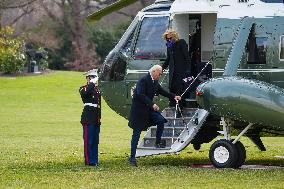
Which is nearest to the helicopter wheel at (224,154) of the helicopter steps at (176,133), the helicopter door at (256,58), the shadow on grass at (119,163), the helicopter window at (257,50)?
the helicopter steps at (176,133)

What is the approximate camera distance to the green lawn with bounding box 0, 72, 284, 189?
14945mm

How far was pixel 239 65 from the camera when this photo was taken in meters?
17.4

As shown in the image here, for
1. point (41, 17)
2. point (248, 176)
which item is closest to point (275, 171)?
point (248, 176)

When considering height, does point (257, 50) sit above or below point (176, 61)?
above

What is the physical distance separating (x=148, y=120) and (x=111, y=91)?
2054 mm

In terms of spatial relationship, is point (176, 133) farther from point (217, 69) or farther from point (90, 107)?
point (90, 107)

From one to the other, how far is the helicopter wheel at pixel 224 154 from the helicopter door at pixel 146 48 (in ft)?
7.39

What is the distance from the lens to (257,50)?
1739 cm

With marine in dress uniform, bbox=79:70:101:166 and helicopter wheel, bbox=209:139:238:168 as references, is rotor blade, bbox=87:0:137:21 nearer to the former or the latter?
marine in dress uniform, bbox=79:70:101:166

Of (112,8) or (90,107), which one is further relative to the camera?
(112,8)

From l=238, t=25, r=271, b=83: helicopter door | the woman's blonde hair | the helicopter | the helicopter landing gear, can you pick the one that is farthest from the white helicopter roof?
the helicopter landing gear

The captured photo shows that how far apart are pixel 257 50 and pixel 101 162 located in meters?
3.96

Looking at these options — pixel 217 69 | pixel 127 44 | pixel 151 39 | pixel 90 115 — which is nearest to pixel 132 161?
pixel 90 115

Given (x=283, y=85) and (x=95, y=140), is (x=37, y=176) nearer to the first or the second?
(x=95, y=140)
